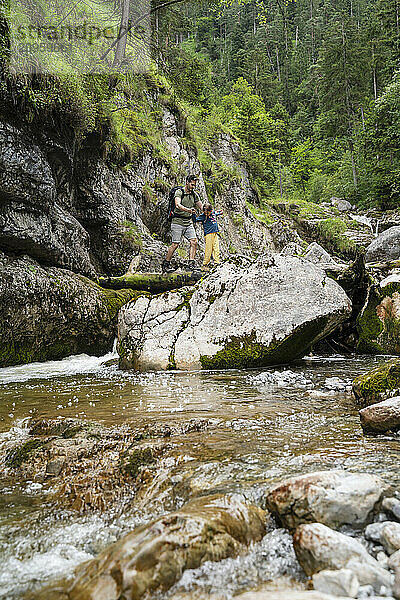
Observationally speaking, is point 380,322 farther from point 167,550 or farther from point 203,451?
point 167,550

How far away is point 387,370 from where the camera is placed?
4.29 metres

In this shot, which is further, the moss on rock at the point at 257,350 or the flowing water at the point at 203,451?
the moss on rock at the point at 257,350

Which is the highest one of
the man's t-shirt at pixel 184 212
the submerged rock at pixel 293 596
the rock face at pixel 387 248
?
the man's t-shirt at pixel 184 212

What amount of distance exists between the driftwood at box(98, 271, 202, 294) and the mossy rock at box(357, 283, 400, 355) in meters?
5.05

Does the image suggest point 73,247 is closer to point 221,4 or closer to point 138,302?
point 138,302

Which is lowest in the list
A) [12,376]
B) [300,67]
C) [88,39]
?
[12,376]

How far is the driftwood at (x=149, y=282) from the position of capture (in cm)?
1220

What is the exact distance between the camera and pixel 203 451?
336cm

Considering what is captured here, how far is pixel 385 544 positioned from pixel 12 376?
7.21 meters

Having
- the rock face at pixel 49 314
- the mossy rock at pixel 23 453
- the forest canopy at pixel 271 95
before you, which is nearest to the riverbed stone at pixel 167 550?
the mossy rock at pixel 23 453

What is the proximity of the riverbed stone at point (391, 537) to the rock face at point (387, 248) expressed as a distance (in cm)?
1897

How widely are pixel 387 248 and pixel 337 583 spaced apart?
793 inches

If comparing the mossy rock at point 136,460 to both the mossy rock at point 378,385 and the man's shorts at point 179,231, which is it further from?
the man's shorts at point 179,231

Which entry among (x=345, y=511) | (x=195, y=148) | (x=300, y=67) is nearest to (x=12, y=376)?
(x=345, y=511)
